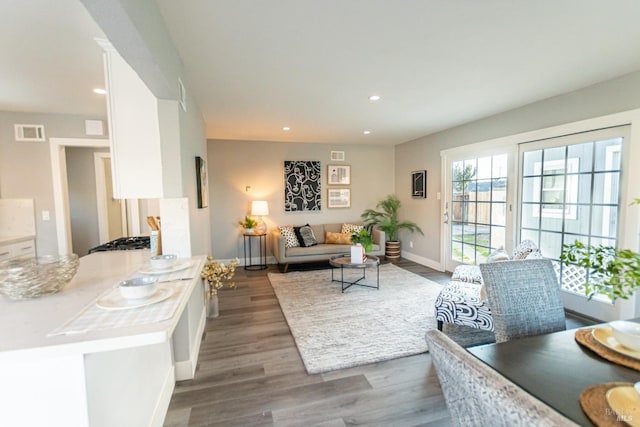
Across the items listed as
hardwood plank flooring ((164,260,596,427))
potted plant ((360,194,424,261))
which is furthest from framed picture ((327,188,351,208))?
hardwood plank flooring ((164,260,596,427))

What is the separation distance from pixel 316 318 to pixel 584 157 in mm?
3294

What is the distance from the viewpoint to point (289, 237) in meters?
5.23

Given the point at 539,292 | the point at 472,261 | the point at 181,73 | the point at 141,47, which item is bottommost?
the point at 472,261

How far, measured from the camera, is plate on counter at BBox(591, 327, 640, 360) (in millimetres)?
1076

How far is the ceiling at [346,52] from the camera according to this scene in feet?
5.48

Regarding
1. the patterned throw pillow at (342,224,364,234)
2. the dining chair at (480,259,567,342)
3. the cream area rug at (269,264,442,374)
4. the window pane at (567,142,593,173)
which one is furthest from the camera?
the patterned throw pillow at (342,224,364,234)

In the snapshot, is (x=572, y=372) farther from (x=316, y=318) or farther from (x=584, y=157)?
(x=584, y=157)

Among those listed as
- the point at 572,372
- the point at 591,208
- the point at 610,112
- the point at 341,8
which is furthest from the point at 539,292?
the point at 610,112

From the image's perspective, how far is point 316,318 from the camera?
310cm

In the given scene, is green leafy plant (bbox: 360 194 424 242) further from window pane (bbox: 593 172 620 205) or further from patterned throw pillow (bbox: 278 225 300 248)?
window pane (bbox: 593 172 620 205)

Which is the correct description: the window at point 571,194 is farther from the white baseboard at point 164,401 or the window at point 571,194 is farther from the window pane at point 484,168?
the white baseboard at point 164,401

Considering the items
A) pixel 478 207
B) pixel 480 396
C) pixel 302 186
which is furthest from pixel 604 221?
pixel 302 186

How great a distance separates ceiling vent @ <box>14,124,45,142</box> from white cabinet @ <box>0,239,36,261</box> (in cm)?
123

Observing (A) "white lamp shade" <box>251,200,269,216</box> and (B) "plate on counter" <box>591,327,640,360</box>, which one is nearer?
(B) "plate on counter" <box>591,327,640,360</box>
